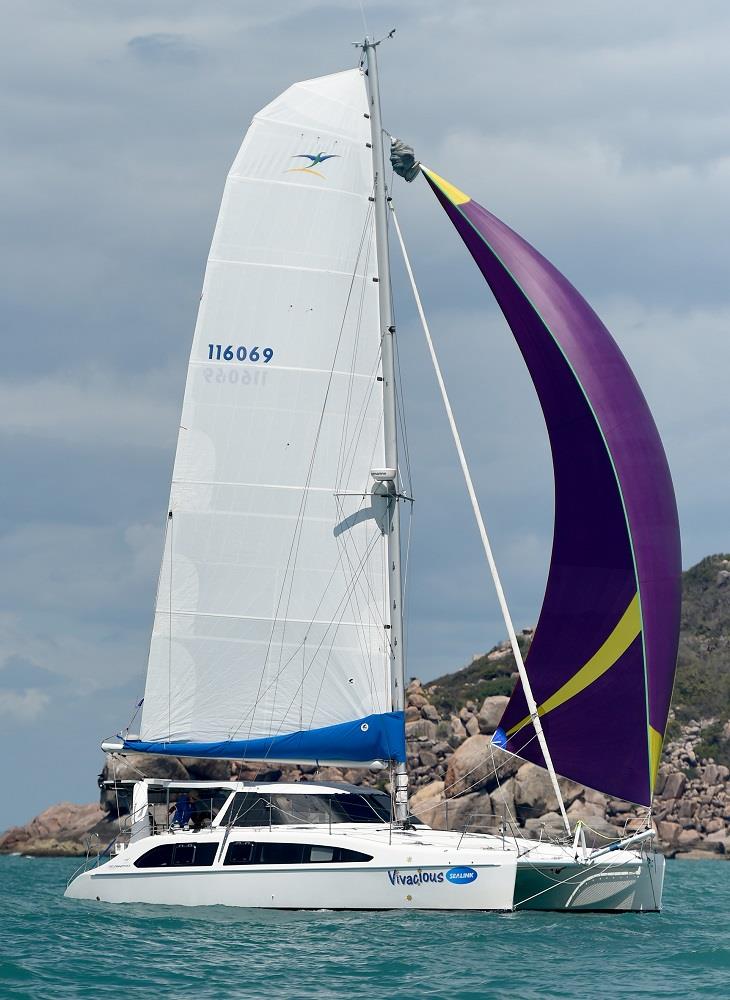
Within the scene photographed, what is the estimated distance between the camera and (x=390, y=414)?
24969mm

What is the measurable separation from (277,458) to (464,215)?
5.21 m

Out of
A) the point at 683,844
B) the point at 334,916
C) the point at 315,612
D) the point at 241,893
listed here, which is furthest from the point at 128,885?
the point at 683,844

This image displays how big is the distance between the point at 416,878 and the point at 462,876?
667 millimetres

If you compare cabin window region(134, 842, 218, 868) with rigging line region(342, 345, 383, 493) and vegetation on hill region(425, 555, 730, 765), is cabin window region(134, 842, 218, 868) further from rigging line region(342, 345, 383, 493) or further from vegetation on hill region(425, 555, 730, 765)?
vegetation on hill region(425, 555, 730, 765)

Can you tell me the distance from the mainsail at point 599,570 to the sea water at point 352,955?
2.66m

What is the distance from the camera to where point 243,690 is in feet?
80.9

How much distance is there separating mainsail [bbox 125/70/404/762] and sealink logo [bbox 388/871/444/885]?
3257mm

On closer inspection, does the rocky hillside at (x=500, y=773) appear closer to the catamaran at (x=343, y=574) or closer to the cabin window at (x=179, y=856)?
the catamaran at (x=343, y=574)

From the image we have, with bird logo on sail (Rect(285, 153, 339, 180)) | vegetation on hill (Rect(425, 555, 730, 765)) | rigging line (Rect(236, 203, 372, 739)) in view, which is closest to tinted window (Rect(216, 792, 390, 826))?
rigging line (Rect(236, 203, 372, 739))

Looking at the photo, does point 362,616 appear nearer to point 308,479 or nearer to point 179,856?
point 308,479

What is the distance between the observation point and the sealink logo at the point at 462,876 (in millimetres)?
20797

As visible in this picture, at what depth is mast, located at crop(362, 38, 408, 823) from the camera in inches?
960

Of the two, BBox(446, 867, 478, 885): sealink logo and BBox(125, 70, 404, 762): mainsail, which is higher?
BBox(125, 70, 404, 762): mainsail

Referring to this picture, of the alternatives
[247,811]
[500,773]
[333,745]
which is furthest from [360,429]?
[500,773]
